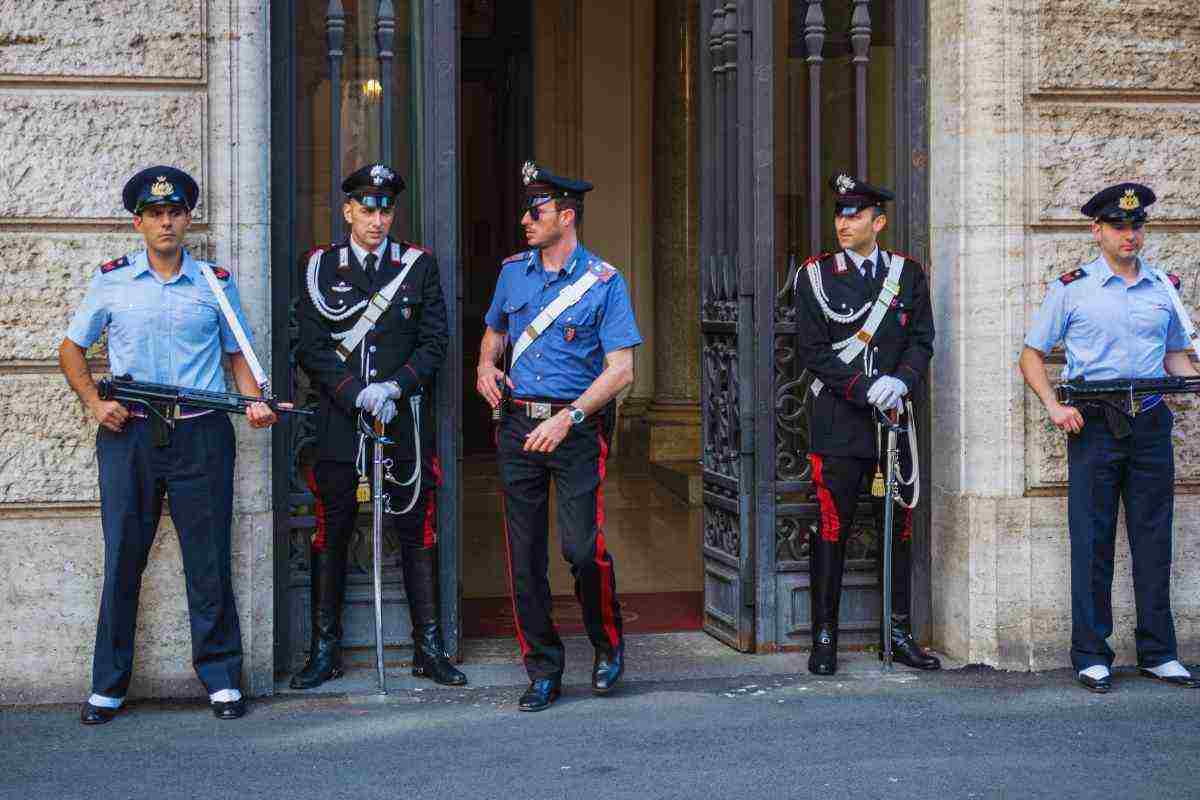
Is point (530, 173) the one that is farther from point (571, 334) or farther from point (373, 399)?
point (373, 399)

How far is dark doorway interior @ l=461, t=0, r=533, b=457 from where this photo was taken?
15688 millimetres

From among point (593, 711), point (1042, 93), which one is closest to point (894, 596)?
point (593, 711)

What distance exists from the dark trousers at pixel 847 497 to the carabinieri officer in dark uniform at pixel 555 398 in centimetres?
105

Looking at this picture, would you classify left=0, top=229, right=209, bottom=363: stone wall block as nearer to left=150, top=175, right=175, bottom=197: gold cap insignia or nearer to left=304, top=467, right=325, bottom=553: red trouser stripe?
left=150, top=175, right=175, bottom=197: gold cap insignia

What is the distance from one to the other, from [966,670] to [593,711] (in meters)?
1.75

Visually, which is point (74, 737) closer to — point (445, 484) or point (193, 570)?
point (193, 570)

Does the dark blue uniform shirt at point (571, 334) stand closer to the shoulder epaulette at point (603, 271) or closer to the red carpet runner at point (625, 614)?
the shoulder epaulette at point (603, 271)

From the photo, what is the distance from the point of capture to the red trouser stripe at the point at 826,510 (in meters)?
7.49

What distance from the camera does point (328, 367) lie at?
7.14m

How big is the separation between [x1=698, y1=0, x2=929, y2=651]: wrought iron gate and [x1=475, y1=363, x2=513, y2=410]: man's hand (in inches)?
50.3

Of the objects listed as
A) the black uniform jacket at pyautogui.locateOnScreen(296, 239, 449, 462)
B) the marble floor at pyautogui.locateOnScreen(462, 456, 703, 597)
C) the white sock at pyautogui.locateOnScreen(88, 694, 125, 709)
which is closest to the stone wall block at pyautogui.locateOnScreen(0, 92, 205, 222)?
the black uniform jacket at pyautogui.locateOnScreen(296, 239, 449, 462)

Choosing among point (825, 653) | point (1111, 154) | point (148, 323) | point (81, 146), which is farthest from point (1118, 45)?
point (81, 146)

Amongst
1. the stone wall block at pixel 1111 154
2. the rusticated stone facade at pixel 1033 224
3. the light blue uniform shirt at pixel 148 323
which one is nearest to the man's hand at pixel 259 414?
the light blue uniform shirt at pixel 148 323

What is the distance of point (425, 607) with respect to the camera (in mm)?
7430
